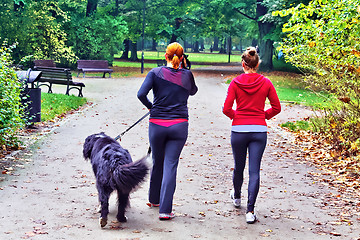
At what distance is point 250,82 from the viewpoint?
534 cm

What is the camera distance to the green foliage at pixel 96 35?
32.2 m

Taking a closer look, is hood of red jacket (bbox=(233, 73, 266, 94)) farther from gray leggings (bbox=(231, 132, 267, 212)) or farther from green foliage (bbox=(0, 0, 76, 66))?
green foliage (bbox=(0, 0, 76, 66))

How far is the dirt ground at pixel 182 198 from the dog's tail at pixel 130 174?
504 mm

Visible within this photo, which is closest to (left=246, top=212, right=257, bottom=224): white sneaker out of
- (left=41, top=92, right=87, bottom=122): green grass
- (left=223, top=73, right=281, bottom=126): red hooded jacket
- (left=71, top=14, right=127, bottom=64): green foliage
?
(left=223, top=73, right=281, bottom=126): red hooded jacket

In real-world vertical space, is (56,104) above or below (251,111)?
below

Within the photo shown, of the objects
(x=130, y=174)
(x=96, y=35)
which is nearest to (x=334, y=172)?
(x=130, y=174)

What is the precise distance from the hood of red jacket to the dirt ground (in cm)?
141

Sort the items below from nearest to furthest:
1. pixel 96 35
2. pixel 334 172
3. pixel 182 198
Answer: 1. pixel 182 198
2. pixel 334 172
3. pixel 96 35

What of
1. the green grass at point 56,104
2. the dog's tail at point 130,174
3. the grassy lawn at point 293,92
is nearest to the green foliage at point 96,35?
the grassy lawn at point 293,92

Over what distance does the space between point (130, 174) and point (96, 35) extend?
29366 mm

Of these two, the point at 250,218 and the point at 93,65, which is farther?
the point at 93,65

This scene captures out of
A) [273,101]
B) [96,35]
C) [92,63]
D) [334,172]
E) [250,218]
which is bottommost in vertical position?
[334,172]

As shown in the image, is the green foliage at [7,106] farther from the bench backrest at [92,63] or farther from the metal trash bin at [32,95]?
the bench backrest at [92,63]

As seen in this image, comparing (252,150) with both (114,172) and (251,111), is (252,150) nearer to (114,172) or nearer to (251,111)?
(251,111)
